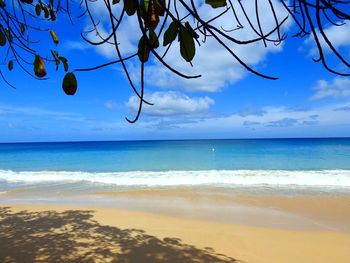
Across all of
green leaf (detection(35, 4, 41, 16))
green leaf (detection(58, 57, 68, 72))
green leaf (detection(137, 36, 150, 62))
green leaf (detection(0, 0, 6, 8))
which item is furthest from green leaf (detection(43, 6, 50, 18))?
green leaf (detection(137, 36, 150, 62))

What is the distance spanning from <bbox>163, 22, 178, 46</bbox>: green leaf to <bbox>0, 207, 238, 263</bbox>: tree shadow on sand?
422cm

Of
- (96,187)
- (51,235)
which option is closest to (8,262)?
(51,235)

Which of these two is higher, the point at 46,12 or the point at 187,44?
the point at 46,12

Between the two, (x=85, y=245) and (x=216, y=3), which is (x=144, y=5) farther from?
(x=85, y=245)

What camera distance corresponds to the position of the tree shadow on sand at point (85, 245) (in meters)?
4.60

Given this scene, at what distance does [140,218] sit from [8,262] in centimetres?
298

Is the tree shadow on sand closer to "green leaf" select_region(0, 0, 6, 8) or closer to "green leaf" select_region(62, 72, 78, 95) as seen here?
"green leaf" select_region(0, 0, 6, 8)

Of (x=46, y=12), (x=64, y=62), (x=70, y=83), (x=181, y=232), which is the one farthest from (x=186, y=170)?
(x=70, y=83)

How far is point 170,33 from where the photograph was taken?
30.0 inches

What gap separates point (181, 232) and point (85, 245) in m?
1.69

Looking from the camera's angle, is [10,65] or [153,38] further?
[10,65]

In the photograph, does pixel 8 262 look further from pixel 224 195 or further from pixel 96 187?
pixel 96 187

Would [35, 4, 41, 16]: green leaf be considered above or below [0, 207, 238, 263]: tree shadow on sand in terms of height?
above

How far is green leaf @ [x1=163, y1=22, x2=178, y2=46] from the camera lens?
76 centimetres
